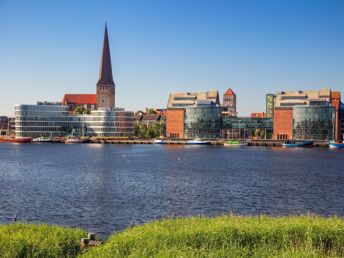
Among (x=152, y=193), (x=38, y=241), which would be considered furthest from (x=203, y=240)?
(x=152, y=193)

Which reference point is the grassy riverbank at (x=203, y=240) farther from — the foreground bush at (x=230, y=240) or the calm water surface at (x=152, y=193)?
the calm water surface at (x=152, y=193)

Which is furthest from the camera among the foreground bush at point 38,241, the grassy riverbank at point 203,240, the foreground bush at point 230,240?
the foreground bush at point 38,241

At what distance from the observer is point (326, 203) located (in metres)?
59.8

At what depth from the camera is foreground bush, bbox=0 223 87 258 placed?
26.4 meters

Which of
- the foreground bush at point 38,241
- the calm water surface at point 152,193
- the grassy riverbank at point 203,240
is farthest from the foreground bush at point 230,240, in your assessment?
→ the calm water surface at point 152,193

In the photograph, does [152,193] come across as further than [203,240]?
Yes

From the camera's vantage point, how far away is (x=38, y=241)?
2756cm

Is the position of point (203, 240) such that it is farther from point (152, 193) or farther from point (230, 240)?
point (152, 193)

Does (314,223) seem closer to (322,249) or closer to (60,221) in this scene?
(322,249)

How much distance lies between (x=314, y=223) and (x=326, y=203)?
29.9m

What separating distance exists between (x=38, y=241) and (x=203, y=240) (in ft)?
29.9

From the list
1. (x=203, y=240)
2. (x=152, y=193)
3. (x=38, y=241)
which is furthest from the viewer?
(x=152, y=193)

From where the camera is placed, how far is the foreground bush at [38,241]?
2644 cm

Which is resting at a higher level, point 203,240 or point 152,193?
point 203,240
